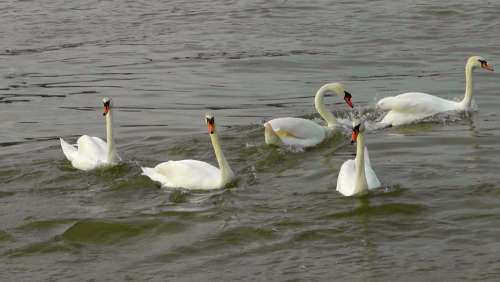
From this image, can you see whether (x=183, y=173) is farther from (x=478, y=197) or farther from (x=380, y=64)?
(x=380, y=64)

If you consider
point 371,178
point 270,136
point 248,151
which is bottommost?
point 371,178

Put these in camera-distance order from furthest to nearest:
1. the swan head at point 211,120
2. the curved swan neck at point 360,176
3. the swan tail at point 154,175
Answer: the swan tail at point 154,175 < the swan head at point 211,120 < the curved swan neck at point 360,176

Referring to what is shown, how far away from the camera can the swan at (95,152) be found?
445 inches

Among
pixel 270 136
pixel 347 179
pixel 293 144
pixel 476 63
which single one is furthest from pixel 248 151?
pixel 476 63

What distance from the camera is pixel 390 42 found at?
19844 mm

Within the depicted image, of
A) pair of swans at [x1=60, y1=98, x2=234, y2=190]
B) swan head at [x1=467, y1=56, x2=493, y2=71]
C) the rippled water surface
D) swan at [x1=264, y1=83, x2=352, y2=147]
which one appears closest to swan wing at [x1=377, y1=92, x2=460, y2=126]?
the rippled water surface

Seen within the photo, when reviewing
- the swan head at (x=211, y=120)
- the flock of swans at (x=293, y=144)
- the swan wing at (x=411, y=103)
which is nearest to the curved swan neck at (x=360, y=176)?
the flock of swans at (x=293, y=144)

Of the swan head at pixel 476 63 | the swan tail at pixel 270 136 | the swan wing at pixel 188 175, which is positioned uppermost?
the swan head at pixel 476 63

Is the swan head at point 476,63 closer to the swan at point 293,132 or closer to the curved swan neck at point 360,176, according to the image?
the swan at point 293,132

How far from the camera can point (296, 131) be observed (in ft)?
39.1

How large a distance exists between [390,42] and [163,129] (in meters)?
7.65

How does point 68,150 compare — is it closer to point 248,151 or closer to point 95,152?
point 95,152

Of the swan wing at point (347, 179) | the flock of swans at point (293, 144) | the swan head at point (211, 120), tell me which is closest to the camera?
the swan wing at point (347, 179)

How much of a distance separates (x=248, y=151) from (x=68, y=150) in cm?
206
